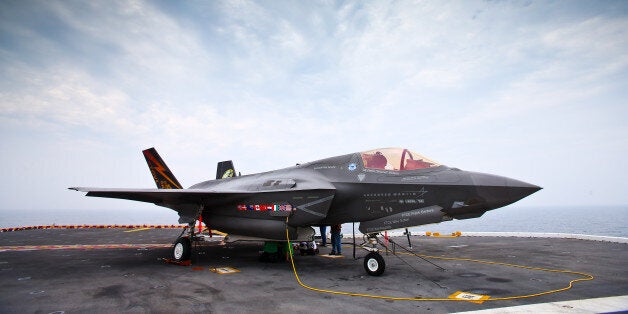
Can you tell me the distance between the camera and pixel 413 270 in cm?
834

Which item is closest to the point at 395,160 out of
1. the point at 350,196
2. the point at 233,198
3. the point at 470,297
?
the point at 350,196

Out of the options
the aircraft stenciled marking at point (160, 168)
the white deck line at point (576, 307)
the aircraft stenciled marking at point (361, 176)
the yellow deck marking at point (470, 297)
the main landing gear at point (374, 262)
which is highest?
the aircraft stenciled marking at point (160, 168)

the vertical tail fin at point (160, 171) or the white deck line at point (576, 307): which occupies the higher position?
the vertical tail fin at point (160, 171)

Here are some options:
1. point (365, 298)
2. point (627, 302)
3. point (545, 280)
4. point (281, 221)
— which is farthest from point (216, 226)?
point (627, 302)

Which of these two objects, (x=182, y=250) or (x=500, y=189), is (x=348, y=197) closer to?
(x=500, y=189)

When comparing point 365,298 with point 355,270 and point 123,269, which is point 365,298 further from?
point 123,269

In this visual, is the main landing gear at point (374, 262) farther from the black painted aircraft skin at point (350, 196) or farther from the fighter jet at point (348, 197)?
the black painted aircraft skin at point (350, 196)

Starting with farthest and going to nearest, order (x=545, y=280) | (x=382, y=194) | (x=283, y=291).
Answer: (x=382, y=194), (x=545, y=280), (x=283, y=291)

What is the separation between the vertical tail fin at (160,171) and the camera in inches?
579

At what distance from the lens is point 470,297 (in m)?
5.56

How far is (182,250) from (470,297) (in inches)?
304

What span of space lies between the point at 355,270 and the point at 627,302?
16.8 ft

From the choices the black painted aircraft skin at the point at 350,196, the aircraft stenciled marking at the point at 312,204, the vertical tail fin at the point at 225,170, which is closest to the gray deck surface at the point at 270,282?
the black painted aircraft skin at the point at 350,196

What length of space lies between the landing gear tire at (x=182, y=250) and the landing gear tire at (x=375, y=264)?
5324 mm
